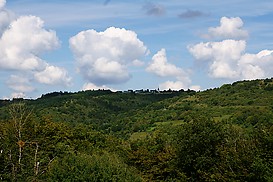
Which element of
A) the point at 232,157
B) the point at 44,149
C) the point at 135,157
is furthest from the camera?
the point at 135,157

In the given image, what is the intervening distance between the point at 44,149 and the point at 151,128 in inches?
3511

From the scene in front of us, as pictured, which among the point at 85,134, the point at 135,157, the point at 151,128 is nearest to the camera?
the point at 135,157

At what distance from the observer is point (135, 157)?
5806cm

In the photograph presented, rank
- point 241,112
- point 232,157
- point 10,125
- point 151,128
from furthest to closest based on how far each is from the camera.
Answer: point 151,128, point 241,112, point 10,125, point 232,157

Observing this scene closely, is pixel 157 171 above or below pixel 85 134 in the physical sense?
below

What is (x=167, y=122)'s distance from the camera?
14488 centimetres

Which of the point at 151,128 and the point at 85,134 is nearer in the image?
the point at 85,134

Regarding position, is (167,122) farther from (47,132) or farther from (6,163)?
(6,163)

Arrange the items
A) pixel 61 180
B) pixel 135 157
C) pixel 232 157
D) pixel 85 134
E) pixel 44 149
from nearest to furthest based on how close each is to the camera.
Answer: pixel 61 180, pixel 232 157, pixel 44 149, pixel 135 157, pixel 85 134

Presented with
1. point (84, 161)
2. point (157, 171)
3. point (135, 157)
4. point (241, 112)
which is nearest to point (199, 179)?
point (157, 171)

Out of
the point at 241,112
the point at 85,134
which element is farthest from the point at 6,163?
the point at 241,112

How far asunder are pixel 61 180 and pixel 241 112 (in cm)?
10003

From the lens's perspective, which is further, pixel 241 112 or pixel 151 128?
pixel 151 128

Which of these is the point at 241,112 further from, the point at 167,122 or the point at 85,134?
the point at 85,134
